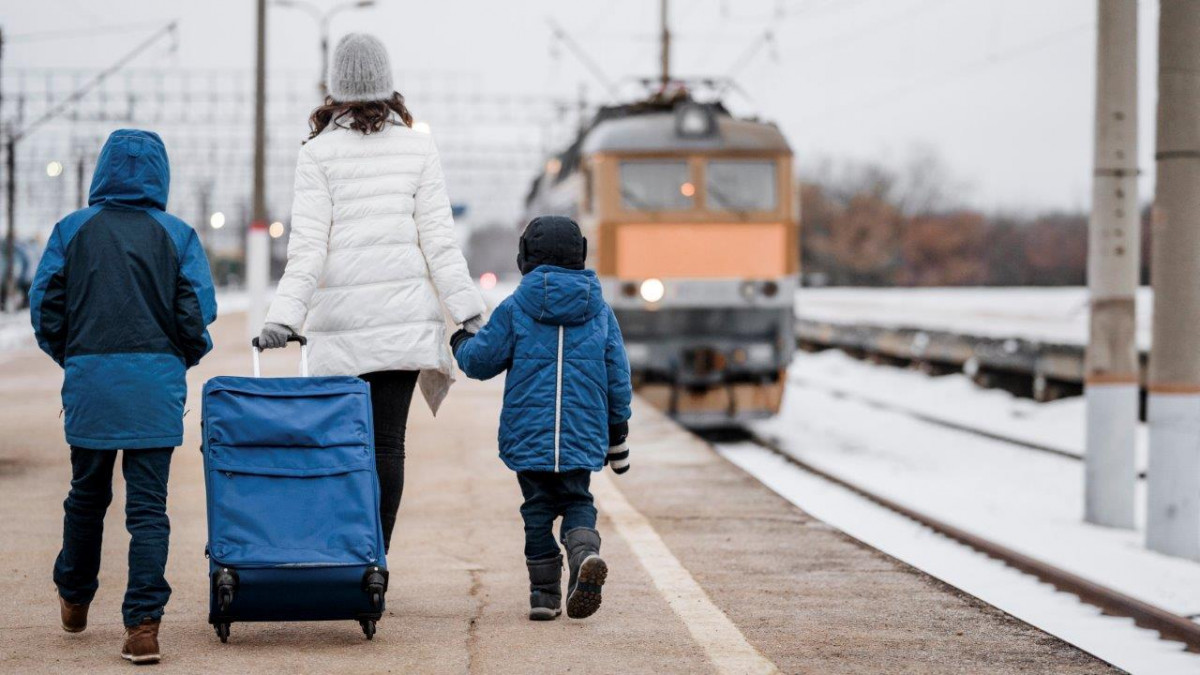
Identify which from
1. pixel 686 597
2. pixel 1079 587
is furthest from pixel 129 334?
pixel 1079 587

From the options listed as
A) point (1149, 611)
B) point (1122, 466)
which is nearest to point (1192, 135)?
point (1122, 466)

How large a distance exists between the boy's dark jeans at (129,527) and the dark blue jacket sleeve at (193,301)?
0.33 m

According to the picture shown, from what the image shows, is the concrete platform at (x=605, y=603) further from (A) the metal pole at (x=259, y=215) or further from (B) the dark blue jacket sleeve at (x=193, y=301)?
(A) the metal pole at (x=259, y=215)

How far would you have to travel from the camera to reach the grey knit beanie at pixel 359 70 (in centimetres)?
522

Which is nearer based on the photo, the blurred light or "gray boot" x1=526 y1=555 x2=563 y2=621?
"gray boot" x1=526 y1=555 x2=563 y2=621

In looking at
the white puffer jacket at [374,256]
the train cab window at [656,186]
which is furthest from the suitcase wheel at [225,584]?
the train cab window at [656,186]

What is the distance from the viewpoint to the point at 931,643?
205 inches

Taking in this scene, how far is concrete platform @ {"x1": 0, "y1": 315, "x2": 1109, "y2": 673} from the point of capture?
15.8ft

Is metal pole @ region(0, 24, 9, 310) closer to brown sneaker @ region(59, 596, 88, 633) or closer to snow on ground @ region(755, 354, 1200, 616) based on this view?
snow on ground @ region(755, 354, 1200, 616)

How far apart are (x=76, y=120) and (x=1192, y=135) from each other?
35.9 metres

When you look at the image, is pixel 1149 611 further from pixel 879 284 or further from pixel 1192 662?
pixel 879 284

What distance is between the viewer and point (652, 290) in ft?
51.0

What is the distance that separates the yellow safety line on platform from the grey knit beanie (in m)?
2.04

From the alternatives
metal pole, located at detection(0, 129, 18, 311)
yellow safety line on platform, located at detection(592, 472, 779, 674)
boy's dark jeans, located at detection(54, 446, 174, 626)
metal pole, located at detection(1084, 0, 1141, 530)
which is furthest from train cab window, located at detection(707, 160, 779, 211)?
metal pole, located at detection(0, 129, 18, 311)
